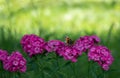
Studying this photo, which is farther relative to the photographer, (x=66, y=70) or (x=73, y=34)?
(x=73, y=34)

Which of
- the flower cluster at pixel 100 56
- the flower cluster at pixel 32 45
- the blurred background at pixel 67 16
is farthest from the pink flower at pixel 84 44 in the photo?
the blurred background at pixel 67 16

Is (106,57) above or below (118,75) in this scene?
above

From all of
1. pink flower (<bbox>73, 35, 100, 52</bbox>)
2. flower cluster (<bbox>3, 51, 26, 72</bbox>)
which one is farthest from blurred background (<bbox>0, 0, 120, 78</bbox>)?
flower cluster (<bbox>3, 51, 26, 72</bbox>)

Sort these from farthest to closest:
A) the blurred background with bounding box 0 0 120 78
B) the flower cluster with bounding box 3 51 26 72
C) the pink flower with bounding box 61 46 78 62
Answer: the blurred background with bounding box 0 0 120 78 < the pink flower with bounding box 61 46 78 62 < the flower cluster with bounding box 3 51 26 72

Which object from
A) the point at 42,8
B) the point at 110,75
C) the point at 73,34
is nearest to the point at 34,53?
the point at 110,75

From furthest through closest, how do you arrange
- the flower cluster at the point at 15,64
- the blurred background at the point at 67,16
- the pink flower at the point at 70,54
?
1. the blurred background at the point at 67,16
2. the pink flower at the point at 70,54
3. the flower cluster at the point at 15,64

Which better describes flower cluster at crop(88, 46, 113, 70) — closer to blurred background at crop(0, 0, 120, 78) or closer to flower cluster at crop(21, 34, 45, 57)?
flower cluster at crop(21, 34, 45, 57)

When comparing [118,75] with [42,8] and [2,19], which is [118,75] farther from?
[42,8]

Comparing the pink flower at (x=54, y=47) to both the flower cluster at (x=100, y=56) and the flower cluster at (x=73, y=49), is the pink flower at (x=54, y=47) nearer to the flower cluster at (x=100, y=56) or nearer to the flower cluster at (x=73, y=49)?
the flower cluster at (x=73, y=49)
